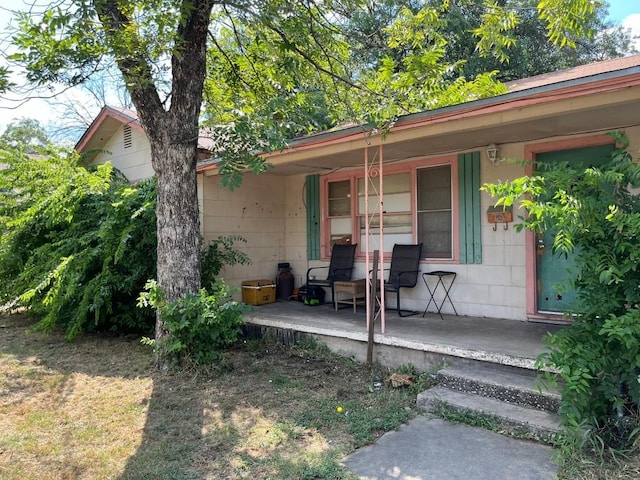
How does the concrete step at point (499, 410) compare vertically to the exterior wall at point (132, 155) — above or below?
below

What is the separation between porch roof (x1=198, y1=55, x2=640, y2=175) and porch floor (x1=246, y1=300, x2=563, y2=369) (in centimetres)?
190

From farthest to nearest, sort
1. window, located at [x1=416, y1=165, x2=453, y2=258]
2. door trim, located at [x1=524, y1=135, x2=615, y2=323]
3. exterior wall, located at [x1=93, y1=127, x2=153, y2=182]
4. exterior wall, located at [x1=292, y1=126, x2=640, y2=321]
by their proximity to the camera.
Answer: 1. exterior wall, located at [x1=93, y1=127, x2=153, y2=182]
2. window, located at [x1=416, y1=165, x2=453, y2=258]
3. exterior wall, located at [x1=292, y1=126, x2=640, y2=321]
4. door trim, located at [x1=524, y1=135, x2=615, y2=323]

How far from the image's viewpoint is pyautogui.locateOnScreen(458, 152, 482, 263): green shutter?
5418mm

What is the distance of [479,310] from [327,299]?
2.28 metres

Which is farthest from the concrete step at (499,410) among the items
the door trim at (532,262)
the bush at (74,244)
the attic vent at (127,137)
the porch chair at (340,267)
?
the attic vent at (127,137)

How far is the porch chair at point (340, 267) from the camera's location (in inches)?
254

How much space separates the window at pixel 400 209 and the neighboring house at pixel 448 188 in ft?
0.05

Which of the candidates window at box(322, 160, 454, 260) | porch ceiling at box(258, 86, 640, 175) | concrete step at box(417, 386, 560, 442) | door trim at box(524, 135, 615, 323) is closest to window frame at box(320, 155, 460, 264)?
window at box(322, 160, 454, 260)

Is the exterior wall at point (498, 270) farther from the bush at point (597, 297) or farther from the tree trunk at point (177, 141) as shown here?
the tree trunk at point (177, 141)

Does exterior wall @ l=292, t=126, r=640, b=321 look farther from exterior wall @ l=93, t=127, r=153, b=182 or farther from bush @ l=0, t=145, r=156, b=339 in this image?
exterior wall @ l=93, t=127, r=153, b=182

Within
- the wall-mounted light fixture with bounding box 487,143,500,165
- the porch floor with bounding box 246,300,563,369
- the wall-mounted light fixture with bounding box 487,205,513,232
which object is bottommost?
the porch floor with bounding box 246,300,563,369

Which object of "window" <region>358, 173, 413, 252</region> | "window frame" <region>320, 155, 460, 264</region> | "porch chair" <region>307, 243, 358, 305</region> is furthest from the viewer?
"porch chair" <region>307, 243, 358, 305</region>

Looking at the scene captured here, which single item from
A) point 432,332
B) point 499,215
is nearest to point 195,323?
point 432,332

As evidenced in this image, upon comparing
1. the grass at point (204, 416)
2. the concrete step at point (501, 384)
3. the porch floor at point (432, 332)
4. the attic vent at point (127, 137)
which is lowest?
the grass at point (204, 416)
